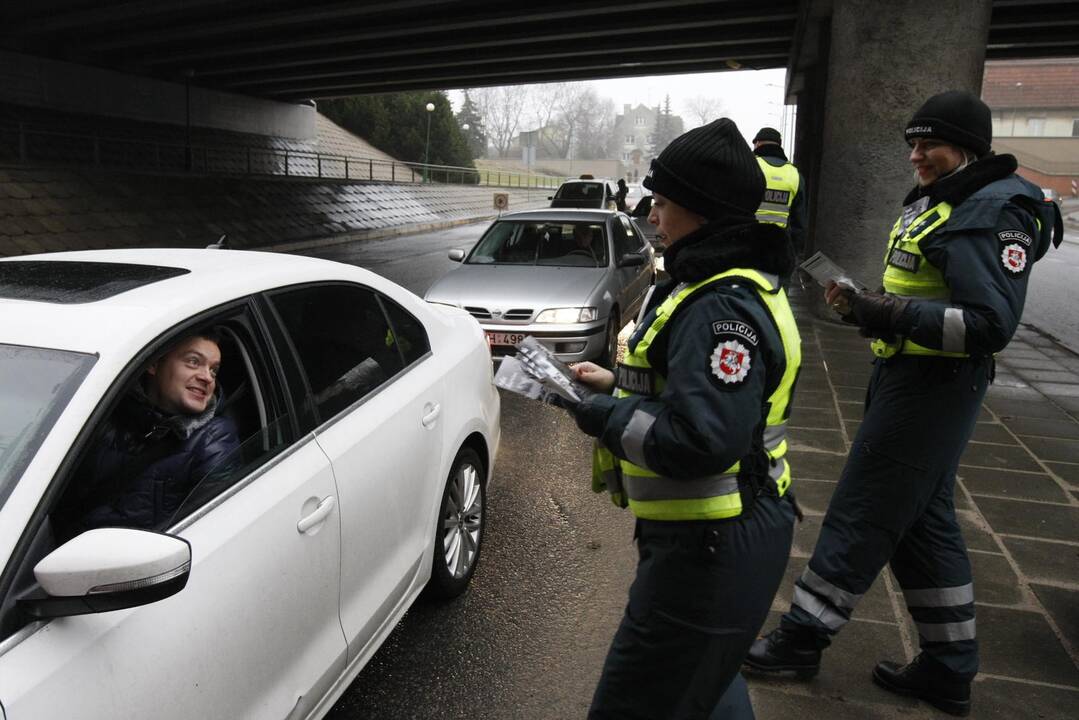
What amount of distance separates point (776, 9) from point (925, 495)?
17.0m

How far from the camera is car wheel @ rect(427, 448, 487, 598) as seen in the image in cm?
340

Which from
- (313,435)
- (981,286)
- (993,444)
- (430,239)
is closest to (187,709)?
(313,435)

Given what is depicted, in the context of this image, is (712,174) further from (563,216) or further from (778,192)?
(563,216)

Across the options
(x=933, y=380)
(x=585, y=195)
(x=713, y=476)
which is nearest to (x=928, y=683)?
(x=933, y=380)

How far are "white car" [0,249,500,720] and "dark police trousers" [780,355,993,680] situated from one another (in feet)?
4.71

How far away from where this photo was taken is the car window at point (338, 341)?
272cm

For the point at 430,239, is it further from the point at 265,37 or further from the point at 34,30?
the point at 34,30

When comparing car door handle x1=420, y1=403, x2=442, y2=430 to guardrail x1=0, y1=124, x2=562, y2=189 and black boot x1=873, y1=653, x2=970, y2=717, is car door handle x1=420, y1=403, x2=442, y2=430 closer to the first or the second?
black boot x1=873, y1=653, x2=970, y2=717

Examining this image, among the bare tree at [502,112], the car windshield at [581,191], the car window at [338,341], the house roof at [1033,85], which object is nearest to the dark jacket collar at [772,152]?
the car window at [338,341]

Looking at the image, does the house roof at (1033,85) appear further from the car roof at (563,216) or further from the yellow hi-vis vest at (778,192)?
the yellow hi-vis vest at (778,192)

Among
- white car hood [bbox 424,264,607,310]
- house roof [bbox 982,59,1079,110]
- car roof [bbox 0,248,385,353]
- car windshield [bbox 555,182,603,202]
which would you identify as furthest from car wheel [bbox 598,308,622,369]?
house roof [bbox 982,59,1079,110]

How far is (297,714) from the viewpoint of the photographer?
2250 millimetres

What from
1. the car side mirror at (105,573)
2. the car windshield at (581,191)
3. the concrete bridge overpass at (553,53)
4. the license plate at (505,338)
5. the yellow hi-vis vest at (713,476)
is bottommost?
the license plate at (505,338)

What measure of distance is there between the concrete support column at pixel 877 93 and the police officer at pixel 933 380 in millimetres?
7469
